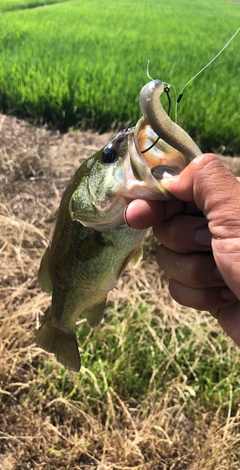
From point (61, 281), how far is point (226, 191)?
640 millimetres

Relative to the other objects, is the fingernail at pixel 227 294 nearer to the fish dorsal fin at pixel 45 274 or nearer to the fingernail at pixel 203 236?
the fingernail at pixel 203 236

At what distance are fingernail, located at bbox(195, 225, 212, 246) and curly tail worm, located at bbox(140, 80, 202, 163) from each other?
16.0 inches

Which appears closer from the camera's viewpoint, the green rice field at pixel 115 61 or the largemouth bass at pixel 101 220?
the largemouth bass at pixel 101 220

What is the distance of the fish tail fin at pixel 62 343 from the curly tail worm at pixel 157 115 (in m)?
0.90

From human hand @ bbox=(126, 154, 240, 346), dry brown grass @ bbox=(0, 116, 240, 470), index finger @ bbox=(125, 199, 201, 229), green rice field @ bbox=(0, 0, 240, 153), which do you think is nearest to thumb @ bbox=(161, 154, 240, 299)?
human hand @ bbox=(126, 154, 240, 346)

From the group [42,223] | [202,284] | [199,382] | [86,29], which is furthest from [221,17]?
[202,284]

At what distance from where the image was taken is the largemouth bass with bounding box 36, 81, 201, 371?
0.99m

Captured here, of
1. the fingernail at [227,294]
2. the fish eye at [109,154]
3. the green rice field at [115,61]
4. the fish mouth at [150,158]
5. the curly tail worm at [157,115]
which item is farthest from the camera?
the green rice field at [115,61]

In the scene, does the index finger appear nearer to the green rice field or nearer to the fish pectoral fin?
the fish pectoral fin

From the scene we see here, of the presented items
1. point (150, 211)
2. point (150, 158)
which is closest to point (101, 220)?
point (150, 211)

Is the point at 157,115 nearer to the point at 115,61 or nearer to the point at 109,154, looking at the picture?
the point at 109,154

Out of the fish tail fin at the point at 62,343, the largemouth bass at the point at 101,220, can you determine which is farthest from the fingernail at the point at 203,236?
the fish tail fin at the point at 62,343

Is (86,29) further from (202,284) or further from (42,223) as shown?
(202,284)

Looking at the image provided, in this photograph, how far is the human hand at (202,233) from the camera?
3.31ft
